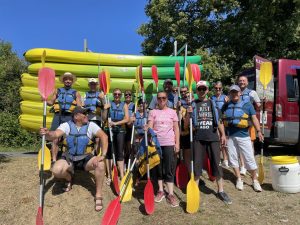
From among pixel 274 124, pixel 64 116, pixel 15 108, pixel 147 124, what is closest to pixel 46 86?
pixel 64 116

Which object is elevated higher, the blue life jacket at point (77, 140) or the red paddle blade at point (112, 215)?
the blue life jacket at point (77, 140)

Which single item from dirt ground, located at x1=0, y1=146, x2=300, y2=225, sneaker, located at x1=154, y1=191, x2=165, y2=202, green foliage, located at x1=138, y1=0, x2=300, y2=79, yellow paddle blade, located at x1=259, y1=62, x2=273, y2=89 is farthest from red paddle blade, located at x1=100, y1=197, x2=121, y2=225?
green foliage, located at x1=138, y1=0, x2=300, y2=79

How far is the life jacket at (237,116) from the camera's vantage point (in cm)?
540

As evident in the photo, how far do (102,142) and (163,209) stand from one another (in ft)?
3.94

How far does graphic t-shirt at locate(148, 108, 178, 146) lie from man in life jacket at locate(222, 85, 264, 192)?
99cm

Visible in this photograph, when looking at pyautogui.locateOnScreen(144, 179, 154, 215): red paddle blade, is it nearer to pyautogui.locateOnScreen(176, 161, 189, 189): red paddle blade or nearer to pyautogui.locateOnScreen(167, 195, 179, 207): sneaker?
pyautogui.locateOnScreen(167, 195, 179, 207): sneaker

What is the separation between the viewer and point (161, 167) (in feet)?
16.6

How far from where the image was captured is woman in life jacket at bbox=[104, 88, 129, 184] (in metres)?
5.68

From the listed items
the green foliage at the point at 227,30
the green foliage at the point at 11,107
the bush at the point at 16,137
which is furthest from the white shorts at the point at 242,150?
the green foliage at the point at 227,30

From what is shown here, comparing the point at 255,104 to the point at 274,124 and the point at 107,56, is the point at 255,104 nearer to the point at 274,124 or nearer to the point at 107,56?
the point at 274,124

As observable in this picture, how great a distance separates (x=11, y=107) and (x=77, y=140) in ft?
40.8

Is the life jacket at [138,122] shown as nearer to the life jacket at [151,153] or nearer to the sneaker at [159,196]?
the life jacket at [151,153]

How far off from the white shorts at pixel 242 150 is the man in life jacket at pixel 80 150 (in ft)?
6.40

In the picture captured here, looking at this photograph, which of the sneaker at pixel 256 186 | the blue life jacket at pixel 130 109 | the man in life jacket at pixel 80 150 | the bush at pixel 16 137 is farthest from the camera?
the bush at pixel 16 137
